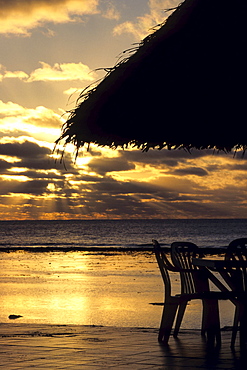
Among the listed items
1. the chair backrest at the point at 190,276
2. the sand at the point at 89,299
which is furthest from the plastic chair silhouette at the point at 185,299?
the sand at the point at 89,299

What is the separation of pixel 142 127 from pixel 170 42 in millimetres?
973

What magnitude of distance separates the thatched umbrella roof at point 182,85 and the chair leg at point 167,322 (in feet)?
6.28

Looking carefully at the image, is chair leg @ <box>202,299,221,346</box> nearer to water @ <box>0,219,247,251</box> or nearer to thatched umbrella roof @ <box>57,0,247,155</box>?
thatched umbrella roof @ <box>57,0,247,155</box>

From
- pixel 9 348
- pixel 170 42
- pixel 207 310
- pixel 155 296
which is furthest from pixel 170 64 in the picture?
pixel 155 296

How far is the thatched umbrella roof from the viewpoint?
674 cm

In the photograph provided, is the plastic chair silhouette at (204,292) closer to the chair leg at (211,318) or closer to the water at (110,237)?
the chair leg at (211,318)

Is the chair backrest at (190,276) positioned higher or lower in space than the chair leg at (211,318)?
higher

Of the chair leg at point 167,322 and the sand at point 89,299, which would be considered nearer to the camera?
the chair leg at point 167,322

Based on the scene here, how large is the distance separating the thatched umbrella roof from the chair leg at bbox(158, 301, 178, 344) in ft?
6.28

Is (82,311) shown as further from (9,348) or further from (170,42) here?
(170,42)

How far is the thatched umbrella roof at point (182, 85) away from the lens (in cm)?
674

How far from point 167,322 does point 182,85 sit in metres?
2.60

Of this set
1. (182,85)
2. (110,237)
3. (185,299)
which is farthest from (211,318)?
(110,237)

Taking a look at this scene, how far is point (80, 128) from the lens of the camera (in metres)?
7.87
